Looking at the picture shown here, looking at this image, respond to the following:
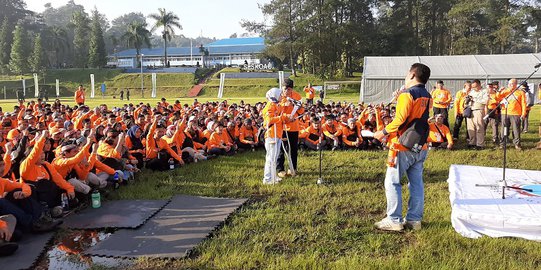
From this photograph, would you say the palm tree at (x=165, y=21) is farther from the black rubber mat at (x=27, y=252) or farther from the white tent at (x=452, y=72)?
the black rubber mat at (x=27, y=252)

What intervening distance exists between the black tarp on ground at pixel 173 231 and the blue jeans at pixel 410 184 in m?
2.25

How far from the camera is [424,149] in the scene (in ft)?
16.9

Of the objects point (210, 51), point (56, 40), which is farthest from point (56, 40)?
point (210, 51)

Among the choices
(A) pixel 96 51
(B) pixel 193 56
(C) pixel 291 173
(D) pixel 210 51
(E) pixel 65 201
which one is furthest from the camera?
(D) pixel 210 51

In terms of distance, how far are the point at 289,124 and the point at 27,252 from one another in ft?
15.3

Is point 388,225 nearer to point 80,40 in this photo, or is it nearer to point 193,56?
point 80,40

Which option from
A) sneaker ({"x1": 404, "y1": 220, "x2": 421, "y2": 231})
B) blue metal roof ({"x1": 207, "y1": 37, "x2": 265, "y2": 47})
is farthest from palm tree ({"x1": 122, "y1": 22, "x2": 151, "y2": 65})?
sneaker ({"x1": 404, "y1": 220, "x2": 421, "y2": 231})

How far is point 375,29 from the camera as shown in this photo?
4722 centimetres

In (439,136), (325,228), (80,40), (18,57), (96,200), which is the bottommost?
(325,228)

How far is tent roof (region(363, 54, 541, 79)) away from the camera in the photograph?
87.1 ft

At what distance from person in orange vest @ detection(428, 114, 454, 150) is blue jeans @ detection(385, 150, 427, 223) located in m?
5.89

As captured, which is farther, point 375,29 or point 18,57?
point 18,57

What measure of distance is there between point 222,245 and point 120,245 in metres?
1.24

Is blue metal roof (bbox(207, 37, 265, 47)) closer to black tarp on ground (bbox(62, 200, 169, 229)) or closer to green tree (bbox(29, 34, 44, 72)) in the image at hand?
green tree (bbox(29, 34, 44, 72))
